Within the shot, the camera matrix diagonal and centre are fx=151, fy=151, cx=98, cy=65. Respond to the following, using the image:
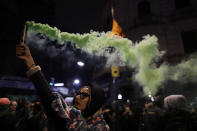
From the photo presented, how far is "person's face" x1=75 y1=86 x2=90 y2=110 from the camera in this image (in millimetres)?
2057

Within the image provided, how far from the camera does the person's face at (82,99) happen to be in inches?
81.0

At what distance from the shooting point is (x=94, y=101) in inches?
83.2

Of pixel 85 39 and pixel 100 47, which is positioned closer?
pixel 85 39

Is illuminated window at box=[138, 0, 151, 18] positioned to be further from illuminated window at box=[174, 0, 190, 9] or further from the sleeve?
the sleeve

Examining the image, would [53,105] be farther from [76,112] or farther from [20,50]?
[20,50]

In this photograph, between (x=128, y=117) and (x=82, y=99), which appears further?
(x=128, y=117)

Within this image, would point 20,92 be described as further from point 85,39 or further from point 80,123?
point 80,123

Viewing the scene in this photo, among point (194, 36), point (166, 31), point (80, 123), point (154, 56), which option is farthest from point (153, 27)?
point (80, 123)

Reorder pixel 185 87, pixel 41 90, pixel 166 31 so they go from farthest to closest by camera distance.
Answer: pixel 166 31 < pixel 185 87 < pixel 41 90

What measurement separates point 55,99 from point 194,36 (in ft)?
54.9

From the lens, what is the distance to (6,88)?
57.9 ft

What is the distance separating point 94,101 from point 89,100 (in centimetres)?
7

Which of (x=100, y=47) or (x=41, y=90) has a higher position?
(x=100, y=47)

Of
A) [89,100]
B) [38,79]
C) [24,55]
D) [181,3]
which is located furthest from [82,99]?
[181,3]
